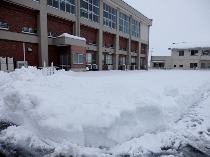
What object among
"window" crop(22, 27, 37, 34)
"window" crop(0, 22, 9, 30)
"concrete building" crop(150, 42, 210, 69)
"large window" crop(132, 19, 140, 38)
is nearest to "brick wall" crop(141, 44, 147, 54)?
"large window" crop(132, 19, 140, 38)

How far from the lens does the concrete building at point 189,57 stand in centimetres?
4128

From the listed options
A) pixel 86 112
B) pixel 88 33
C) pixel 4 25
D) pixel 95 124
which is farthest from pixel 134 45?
pixel 95 124

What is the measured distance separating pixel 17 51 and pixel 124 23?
2277 cm

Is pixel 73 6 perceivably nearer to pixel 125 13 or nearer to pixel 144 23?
pixel 125 13

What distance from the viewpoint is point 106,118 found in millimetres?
4371

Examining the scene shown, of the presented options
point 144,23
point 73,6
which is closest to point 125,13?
point 144,23

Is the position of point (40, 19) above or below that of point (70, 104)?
above

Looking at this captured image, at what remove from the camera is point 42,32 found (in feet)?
57.2

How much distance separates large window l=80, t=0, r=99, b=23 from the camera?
73.9 ft

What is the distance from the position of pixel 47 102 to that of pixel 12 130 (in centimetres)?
122

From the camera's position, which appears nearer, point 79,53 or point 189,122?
point 189,122

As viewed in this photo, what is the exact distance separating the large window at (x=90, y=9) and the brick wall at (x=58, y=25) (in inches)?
110

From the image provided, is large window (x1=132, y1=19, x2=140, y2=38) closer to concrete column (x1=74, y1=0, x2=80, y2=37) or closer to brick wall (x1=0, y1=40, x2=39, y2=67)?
concrete column (x1=74, y1=0, x2=80, y2=37)

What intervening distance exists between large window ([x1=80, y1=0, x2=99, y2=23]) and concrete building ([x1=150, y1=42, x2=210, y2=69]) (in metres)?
28.5
